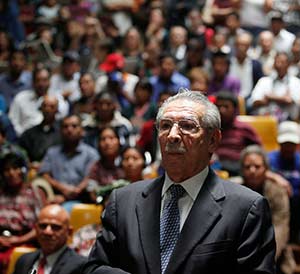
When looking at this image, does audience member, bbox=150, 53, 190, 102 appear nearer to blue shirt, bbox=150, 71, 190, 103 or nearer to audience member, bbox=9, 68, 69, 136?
blue shirt, bbox=150, 71, 190, 103

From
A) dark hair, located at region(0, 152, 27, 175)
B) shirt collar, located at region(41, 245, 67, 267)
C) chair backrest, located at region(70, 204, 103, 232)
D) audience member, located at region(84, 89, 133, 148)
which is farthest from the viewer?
audience member, located at region(84, 89, 133, 148)

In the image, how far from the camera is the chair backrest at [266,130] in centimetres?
575

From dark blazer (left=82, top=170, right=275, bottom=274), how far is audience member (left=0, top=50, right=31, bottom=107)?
491 cm

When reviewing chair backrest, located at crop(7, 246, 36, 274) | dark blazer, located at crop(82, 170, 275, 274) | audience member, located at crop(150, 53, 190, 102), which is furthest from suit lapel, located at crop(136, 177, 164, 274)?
audience member, located at crop(150, 53, 190, 102)

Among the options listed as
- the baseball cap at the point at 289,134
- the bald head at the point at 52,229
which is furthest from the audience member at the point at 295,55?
the bald head at the point at 52,229

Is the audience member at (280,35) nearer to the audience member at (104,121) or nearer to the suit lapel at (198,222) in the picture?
the audience member at (104,121)

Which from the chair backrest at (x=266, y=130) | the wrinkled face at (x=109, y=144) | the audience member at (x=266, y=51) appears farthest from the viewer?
the audience member at (x=266, y=51)

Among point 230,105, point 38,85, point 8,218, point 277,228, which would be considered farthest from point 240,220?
point 38,85

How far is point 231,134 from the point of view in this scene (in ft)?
17.1

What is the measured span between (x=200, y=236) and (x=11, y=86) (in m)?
5.28

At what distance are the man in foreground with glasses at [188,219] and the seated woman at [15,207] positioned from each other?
2492mm

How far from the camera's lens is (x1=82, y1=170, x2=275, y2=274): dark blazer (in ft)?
6.35

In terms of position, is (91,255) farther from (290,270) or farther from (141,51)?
(141,51)

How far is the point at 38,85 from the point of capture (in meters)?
6.46
